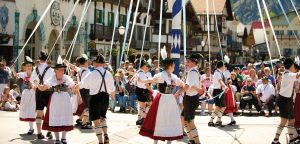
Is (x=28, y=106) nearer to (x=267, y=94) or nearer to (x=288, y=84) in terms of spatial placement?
(x=288, y=84)

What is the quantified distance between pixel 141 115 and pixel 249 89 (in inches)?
225

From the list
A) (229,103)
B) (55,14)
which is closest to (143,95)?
(229,103)

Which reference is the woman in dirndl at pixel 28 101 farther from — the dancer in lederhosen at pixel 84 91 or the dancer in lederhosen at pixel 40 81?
the dancer in lederhosen at pixel 84 91

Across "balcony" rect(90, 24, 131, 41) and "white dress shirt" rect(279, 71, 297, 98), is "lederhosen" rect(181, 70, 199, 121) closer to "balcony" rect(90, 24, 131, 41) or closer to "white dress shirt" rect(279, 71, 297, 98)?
"white dress shirt" rect(279, 71, 297, 98)

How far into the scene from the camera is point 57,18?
33.3 metres

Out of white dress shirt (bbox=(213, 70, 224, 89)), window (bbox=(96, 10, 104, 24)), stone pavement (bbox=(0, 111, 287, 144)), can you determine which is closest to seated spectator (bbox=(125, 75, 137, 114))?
stone pavement (bbox=(0, 111, 287, 144))

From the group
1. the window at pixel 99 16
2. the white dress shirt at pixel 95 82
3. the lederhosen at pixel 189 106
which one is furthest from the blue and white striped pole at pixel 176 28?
the window at pixel 99 16

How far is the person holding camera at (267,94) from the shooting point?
17812 millimetres

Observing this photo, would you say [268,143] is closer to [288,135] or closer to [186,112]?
[288,135]

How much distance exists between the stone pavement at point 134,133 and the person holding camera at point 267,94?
6.01 ft

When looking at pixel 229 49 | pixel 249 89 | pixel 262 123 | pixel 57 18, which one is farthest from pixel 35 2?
pixel 229 49

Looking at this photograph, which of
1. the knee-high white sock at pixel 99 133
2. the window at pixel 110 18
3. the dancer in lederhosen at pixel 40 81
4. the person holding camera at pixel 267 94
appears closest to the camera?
the knee-high white sock at pixel 99 133

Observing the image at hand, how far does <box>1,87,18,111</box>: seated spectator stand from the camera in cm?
1738

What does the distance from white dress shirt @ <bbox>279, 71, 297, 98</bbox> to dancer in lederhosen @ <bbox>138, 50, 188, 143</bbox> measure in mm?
2390
